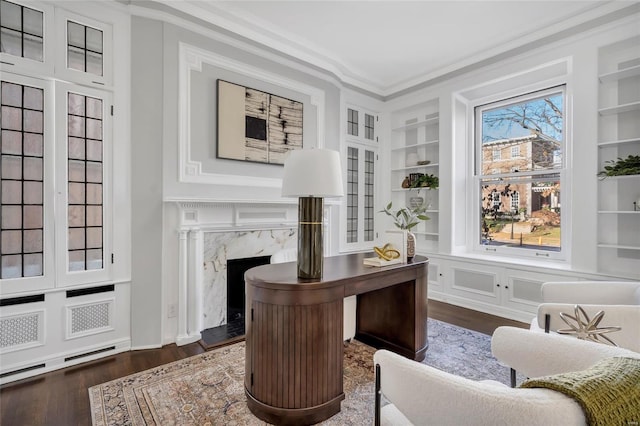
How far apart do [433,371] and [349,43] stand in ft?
12.2

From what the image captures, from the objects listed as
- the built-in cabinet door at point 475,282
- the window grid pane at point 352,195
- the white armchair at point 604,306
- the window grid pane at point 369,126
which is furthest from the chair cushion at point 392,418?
the window grid pane at point 369,126

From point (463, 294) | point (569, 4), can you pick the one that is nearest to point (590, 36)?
point (569, 4)

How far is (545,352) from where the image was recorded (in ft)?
3.93

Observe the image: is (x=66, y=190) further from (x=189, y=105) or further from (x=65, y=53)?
(x=189, y=105)

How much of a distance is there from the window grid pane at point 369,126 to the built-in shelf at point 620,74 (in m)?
2.77

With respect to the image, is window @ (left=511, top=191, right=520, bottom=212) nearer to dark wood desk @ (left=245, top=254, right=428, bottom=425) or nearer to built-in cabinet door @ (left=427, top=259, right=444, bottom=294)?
built-in cabinet door @ (left=427, top=259, right=444, bottom=294)

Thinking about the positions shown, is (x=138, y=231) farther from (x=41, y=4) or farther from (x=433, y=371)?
(x=433, y=371)

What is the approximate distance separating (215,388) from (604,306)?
2440 millimetres

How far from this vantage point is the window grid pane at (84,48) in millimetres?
2564

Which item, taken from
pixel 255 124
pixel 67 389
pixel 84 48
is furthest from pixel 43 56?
pixel 67 389

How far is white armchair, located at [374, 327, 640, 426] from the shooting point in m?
0.73

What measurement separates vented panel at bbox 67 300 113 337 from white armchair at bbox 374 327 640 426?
253cm

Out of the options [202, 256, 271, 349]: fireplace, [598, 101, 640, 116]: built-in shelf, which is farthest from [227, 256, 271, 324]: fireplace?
[598, 101, 640, 116]: built-in shelf

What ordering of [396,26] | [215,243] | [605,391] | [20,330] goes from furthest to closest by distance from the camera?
[396,26] < [215,243] < [20,330] < [605,391]
